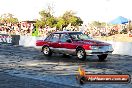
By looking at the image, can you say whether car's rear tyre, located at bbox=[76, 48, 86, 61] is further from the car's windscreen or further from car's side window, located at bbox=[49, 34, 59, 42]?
car's side window, located at bbox=[49, 34, 59, 42]

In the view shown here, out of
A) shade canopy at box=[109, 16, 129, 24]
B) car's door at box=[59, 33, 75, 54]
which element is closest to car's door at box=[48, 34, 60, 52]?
car's door at box=[59, 33, 75, 54]

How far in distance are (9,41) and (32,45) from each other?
3.05 meters

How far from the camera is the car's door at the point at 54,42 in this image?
72.4 feet

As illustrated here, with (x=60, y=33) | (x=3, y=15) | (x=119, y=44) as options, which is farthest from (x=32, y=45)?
(x=3, y=15)

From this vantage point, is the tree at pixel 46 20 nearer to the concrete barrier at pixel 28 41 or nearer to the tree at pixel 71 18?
the tree at pixel 71 18

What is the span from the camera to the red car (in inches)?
789

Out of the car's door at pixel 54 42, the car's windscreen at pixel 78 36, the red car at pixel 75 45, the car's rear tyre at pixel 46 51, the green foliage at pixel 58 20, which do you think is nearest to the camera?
the red car at pixel 75 45

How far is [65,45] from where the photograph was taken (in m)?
21.4

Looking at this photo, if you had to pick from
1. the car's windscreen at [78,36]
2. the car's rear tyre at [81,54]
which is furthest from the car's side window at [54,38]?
the car's rear tyre at [81,54]

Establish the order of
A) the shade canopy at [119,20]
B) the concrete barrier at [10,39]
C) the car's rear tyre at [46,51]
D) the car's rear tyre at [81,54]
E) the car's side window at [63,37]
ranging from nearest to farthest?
the car's rear tyre at [81,54], the car's side window at [63,37], the car's rear tyre at [46,51], the concrete barrier at [10,39], the shade canopy at [119,20]

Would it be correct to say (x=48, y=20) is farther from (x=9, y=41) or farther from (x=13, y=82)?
(x=13, y=82)

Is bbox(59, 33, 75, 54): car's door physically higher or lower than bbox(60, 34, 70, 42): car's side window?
lower

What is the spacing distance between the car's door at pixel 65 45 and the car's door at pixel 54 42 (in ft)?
1.16

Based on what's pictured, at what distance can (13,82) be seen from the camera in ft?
38.9
